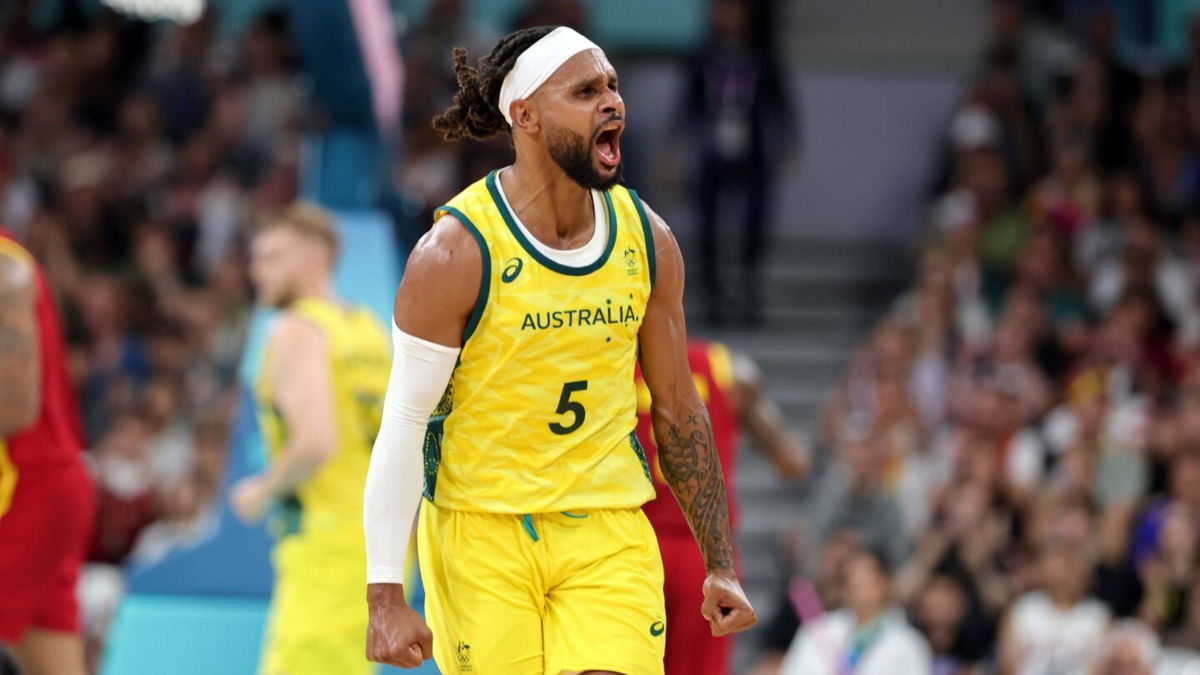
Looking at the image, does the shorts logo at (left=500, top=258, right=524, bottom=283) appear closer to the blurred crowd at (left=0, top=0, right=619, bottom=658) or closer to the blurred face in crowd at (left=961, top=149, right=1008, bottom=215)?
the blurred crowd at (left=0, top=0, right=619, bottom=658)

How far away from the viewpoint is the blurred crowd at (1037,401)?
909 centimetres

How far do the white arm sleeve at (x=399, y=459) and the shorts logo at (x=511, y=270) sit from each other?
0.60ft

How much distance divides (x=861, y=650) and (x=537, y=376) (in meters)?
5.34

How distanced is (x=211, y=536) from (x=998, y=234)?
637cm

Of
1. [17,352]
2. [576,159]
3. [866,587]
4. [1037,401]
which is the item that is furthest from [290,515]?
[1037,401]

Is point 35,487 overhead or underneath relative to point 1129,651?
overhead

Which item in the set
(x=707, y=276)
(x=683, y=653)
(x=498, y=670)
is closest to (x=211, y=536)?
(x=683, y=653)

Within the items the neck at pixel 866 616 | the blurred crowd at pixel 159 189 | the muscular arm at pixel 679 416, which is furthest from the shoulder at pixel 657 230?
the blurred crowd at pixel 159 189

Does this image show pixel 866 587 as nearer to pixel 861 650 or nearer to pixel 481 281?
pixel 861 650

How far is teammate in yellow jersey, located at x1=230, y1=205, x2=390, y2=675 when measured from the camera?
237 inches

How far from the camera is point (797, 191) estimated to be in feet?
48.7

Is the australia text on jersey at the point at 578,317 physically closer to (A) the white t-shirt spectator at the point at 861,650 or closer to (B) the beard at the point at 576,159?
(B) the beard at the point at 576,159

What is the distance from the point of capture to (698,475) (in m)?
4.12

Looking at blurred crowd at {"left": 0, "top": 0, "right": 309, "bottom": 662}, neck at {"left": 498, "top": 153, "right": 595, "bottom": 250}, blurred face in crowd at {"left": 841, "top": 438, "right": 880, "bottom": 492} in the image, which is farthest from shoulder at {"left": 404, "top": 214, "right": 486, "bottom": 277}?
blurred crowd at {"left": 0, "top": 0, "right": 309, "bottom": 662}
